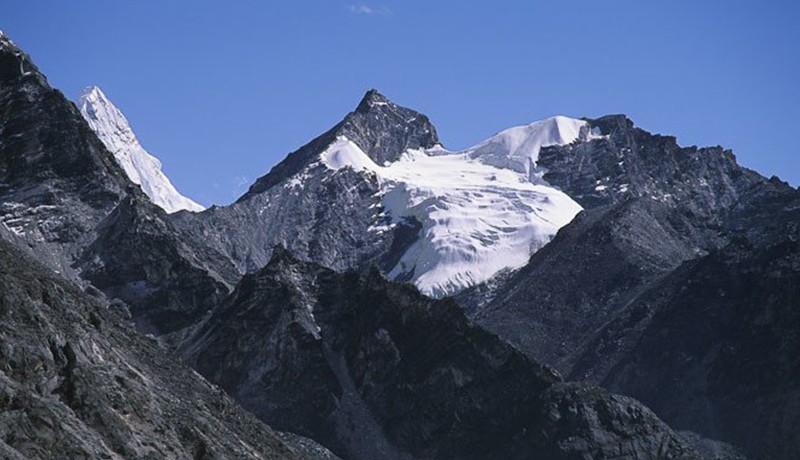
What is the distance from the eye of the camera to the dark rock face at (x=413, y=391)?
179000mm

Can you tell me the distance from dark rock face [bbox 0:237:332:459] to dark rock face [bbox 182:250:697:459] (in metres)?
42.7

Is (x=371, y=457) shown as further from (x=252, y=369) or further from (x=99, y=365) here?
(x=99, y=365)

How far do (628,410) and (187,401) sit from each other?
5910 centimetres

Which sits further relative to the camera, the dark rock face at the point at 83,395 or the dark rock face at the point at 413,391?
the dark rock face at the point at 413,391

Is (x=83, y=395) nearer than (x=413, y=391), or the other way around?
(x=83, y=395)

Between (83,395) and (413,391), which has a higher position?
(413,391)

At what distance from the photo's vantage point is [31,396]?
10362 cm

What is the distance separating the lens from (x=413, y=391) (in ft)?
623

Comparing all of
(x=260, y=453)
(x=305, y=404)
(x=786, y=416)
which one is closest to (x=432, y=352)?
(x=305, y=404)

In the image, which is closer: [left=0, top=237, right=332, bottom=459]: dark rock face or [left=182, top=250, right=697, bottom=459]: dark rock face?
[left=0, top=237, right=332, bottom=459]: dark rock face

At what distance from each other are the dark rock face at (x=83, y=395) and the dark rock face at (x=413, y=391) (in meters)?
42.7

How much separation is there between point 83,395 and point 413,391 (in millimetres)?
80146

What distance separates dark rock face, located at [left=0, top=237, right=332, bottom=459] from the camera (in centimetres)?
10231

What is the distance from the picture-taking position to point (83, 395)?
112375 millimetres
